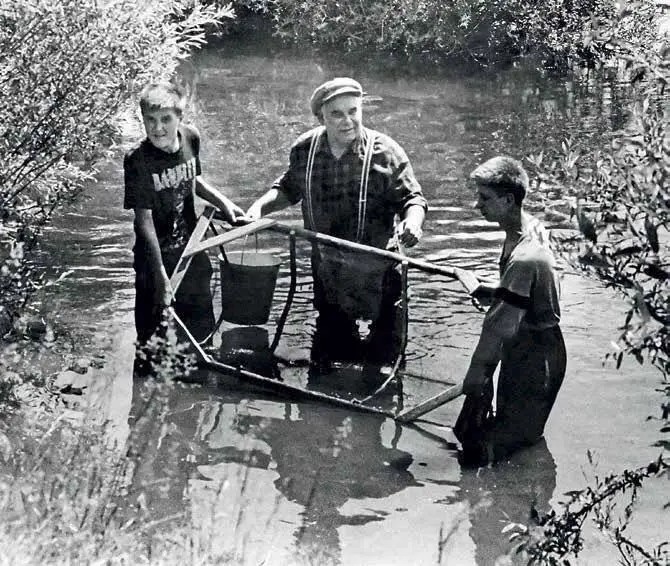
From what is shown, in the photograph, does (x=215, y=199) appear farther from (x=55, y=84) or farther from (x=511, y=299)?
(x=511, y=299)

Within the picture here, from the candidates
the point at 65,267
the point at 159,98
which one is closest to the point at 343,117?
the point at 159,98

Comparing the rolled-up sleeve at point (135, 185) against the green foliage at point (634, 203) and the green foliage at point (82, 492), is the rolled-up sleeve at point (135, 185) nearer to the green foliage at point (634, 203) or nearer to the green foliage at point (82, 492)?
the green foliage at point (82, 492)

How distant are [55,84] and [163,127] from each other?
31.4 inches

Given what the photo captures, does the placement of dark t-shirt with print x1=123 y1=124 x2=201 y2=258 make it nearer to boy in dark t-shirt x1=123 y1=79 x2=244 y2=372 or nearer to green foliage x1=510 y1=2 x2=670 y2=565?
boy in dark t-shirt x1=123 y1=79 x2=244 y2=372

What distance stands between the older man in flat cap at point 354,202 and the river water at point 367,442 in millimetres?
633

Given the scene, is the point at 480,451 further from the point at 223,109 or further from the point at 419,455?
the point at 223,109

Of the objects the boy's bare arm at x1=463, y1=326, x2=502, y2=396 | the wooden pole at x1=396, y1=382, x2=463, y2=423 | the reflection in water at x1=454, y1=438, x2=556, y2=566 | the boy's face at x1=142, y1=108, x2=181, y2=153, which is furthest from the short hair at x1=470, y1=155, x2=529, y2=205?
the boy's face at x1=142, y1=108, x2=181, y2=153

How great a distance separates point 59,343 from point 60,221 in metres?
3.25

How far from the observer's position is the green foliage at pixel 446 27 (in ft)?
59.1

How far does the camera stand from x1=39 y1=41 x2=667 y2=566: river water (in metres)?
5.02

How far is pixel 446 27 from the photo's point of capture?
1934cm

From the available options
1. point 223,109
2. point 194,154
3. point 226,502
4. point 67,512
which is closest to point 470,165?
point 223,109

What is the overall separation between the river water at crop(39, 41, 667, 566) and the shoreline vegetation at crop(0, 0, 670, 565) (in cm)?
19

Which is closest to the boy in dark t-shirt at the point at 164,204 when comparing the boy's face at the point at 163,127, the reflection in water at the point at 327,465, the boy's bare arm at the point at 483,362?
the boy's face at the point at 163,127
